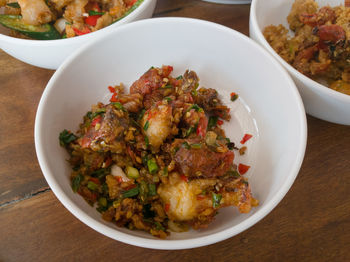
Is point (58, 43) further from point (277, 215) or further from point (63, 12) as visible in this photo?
point (277, 215)

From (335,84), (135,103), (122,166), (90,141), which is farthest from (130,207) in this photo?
(335,84)

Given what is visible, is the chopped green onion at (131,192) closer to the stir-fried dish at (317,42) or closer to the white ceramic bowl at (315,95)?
the white ceramic bowl at (315,95)

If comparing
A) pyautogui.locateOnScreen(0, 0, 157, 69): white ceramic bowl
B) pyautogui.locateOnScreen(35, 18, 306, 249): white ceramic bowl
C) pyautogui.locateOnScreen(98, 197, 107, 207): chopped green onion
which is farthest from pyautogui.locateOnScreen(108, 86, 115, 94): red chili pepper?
pyautogui.locateOnScreen(98, 197, 107, 207): chopped green onion

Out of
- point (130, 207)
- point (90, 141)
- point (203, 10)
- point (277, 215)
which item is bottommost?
point (277, 215)

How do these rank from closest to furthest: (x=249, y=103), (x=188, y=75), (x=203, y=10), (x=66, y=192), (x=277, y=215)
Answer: (x=66, y=192)
(x=277, y=215)
(x=188, y=75)
(x=249, y=103)
(x=203, y=10)

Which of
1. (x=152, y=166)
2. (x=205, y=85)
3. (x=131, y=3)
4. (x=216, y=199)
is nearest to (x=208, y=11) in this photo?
(x=131, y=3)

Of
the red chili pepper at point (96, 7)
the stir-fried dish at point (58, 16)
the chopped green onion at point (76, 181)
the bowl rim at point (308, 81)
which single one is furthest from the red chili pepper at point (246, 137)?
the red chili pepper at point (96, 7)

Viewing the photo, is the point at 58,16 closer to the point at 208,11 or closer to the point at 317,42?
the point at 208,11
